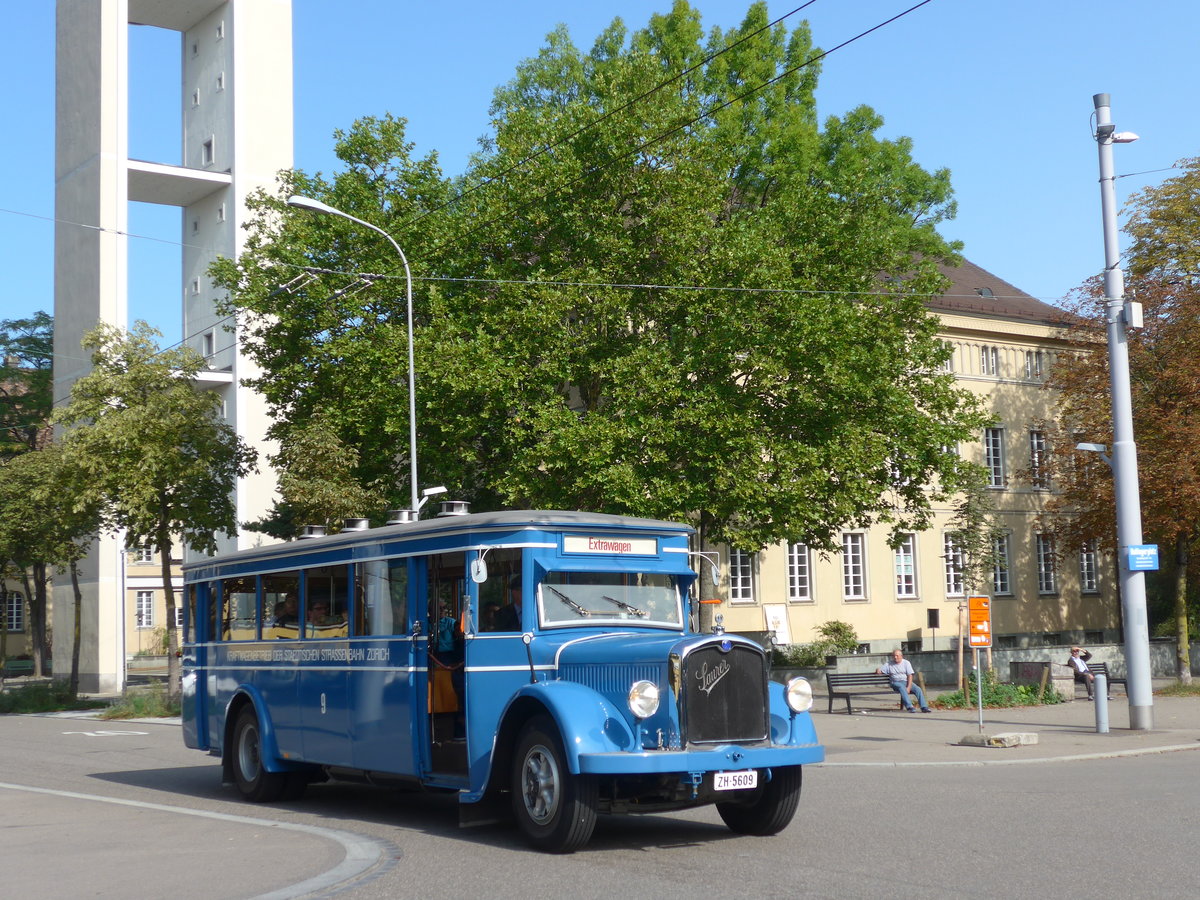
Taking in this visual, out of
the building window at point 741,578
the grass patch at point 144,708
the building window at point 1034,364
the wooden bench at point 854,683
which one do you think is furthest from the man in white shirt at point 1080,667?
the building window at point 1034,364

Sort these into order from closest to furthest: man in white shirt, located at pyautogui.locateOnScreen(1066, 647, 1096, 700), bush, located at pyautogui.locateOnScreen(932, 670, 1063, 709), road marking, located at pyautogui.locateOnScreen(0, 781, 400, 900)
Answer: road marking, located at pyautogui.locateOnScreen(0, 781, 400, 900) < bush, located at pyautogui.locateOnScreen(932, 670, 1063, 709) < man in white shirt, located at pyautogui.locateOnScreen(1066, 647, 1096, 700)

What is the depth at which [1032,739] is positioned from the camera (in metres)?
20.1

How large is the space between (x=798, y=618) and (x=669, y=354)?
18.4 meters

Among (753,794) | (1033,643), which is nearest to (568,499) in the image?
(753,794)

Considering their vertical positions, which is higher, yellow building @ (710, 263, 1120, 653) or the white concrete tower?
the white concrete tower

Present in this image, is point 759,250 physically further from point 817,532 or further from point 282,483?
point 282,483

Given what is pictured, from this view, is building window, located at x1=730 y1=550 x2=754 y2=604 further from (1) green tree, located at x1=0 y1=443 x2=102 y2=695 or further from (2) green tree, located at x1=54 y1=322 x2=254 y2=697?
(1) green tree, located at x1=0 y1=443 x2=102 y2=695

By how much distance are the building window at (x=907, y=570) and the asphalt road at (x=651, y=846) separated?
33.5 metres

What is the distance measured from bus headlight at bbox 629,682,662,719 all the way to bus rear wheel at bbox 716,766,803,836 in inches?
51.6

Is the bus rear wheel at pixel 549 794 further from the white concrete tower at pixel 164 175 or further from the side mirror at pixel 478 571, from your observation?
the white concrete tower at pixel 164 175

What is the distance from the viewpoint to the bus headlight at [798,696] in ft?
36.3

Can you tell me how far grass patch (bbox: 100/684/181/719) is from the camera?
34.2 metres

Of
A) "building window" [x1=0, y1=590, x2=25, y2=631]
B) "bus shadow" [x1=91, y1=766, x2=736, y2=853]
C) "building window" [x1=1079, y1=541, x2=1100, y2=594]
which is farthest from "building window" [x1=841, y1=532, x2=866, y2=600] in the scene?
"building window" [x1=0, y1=590, x2=25, y2=631]

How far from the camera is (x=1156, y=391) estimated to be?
1491 inches
